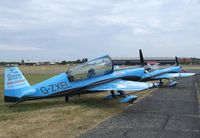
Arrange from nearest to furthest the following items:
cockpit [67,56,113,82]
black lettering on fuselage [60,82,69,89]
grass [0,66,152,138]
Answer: grass [0,66,152,138]
black lettering on fuselage [60,82,69,89]
cockpit [67,56,113,82]

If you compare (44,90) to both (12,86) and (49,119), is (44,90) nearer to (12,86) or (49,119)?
(12,86)

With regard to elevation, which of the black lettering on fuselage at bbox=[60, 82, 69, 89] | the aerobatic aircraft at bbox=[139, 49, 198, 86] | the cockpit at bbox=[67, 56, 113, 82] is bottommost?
the aerobatic aircraft at bbox=[139, 49, 198, 86]

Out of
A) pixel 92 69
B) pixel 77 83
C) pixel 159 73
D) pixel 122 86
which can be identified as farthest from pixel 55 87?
pixel 159 73

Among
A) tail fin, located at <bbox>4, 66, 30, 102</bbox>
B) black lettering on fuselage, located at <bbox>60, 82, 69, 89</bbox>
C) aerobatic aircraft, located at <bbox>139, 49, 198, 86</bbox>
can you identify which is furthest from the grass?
aerobatic aircraft, located at <bbox>139, 49, 198, 86</bbox>

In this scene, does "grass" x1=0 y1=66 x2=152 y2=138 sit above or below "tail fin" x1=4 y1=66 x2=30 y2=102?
below

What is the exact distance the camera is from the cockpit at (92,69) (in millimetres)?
13490

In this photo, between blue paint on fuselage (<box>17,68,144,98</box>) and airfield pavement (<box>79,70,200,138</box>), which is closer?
airfield pavement (<box>79,70,200,138</box>)

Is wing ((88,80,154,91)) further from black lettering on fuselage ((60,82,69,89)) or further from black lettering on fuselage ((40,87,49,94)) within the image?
black lettering on fuselage ((40,87,49,94))

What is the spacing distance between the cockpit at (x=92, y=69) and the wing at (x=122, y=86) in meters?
0.58

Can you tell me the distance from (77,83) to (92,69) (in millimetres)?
1001

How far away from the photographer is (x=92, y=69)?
14.0 meters

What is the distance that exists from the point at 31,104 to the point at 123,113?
4014 mm

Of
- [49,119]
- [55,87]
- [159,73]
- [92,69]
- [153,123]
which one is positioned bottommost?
[153,123]

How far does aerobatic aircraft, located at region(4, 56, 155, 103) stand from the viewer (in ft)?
39.5
